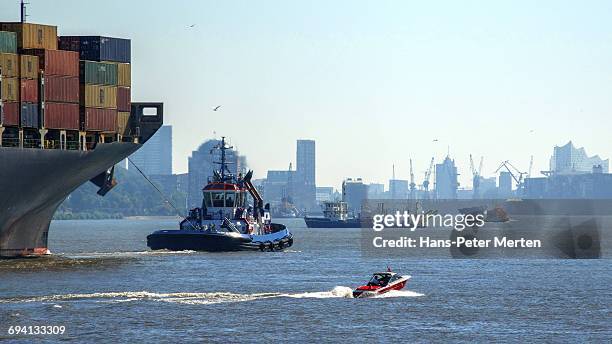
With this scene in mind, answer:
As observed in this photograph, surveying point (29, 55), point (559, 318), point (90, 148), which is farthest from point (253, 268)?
point (559, 318)

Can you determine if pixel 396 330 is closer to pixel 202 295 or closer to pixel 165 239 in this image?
pixel 202 295

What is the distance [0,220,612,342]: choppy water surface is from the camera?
68562mm

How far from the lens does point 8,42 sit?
355 feet

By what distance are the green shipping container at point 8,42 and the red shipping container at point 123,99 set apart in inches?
552

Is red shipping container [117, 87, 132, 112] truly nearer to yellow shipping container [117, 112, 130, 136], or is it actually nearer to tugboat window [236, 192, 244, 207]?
yellow shipping container [117, 112, 130, 136]

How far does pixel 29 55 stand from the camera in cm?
11000

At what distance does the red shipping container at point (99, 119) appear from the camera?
115938 mm

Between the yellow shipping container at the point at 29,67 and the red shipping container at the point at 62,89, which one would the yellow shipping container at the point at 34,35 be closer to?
the yellow shipping container at the point at 29,67

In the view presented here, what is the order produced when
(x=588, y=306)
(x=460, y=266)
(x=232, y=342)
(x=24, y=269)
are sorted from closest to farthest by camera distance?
(x=232, y=342), (x=588, y=306), (x=24, y=269), (x=460, y=266)

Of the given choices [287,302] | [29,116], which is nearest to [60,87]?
[29,116]

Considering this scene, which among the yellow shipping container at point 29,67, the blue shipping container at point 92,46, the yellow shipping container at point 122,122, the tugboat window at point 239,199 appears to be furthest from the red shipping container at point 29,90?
the tugboat window at point 239,199

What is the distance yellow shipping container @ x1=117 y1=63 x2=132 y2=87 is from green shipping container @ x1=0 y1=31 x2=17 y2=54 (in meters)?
13.4

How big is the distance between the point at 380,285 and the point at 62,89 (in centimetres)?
3901

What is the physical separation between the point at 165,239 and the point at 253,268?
81.6ft
